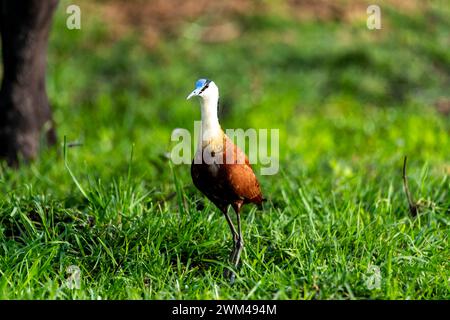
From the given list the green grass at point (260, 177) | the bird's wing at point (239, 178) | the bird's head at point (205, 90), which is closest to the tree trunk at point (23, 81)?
the green grass at point (260, 177)

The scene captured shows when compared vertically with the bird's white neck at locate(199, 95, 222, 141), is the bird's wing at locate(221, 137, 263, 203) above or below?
below

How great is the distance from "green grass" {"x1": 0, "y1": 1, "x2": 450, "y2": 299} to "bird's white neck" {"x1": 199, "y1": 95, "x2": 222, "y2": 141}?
27.3 inches

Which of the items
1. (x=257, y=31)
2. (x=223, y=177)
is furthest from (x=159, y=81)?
(x=223, y=177)

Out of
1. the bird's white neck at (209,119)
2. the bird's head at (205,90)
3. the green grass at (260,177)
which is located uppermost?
the bird's head at (205,90)

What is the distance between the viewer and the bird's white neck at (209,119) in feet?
11.1

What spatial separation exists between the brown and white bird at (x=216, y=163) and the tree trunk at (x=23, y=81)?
9.85 ft

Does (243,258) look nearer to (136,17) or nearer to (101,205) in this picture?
(101,205)

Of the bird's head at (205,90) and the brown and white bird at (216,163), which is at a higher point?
the bird's head at (205,90)

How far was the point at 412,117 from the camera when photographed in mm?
7559

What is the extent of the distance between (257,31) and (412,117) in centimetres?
286

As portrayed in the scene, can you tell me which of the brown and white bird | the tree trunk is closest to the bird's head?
the brown and white bird

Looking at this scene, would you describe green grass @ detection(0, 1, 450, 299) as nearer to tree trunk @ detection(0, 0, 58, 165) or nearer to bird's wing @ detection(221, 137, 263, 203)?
tree trunk @ detection(0, 0, 58, 165)

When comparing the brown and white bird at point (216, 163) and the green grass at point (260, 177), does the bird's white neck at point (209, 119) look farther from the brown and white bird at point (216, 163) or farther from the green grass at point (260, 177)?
the green grass at point (260, 177)

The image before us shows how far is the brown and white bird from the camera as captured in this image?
338 centimetres
